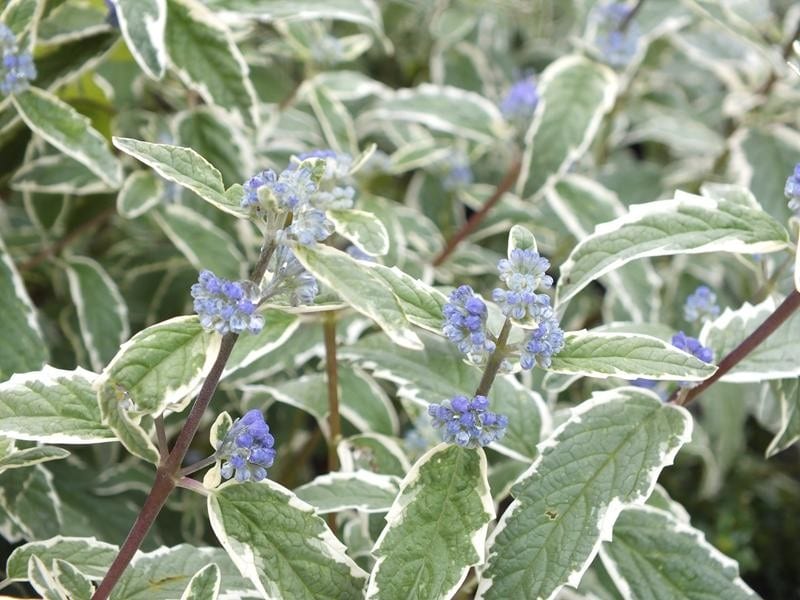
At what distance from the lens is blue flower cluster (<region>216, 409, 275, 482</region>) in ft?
3.00

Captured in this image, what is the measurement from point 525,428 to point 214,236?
26.7 inches

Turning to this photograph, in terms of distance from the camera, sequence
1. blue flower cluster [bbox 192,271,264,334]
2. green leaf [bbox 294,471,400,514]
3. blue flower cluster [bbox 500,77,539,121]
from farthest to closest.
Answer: blue flower cluster [bbox 500,77,539,121] → green leaf [bbox 294,471,400,514] → blue flower cluster [bbox 192,271,264,334]

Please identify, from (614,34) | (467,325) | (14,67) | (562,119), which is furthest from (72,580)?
(614,34)

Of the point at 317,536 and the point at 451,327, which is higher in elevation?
the point at 451,327

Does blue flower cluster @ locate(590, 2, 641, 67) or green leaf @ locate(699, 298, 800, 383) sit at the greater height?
blue flower cluster @ locate(590, 2, 641, 67)

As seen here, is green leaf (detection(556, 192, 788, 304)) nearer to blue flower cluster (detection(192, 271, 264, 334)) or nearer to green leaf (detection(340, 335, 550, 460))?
green leaf (detection(340, 335, 550, 460))

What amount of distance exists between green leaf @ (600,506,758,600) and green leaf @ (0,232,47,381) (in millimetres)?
786

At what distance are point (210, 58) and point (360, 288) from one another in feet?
2.43

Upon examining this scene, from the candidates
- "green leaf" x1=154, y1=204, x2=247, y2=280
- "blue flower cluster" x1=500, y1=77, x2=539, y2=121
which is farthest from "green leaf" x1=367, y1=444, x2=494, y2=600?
"blue flower cluster" x1=500, y1=77, x2=539, y2=121

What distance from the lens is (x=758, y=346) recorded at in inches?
46.5

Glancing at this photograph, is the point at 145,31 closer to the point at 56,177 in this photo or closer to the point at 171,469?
the point at 56,177

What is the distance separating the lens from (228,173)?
1617mm

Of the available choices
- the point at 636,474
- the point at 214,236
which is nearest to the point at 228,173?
the point at 214,236

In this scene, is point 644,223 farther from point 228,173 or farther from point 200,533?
point 200,533
